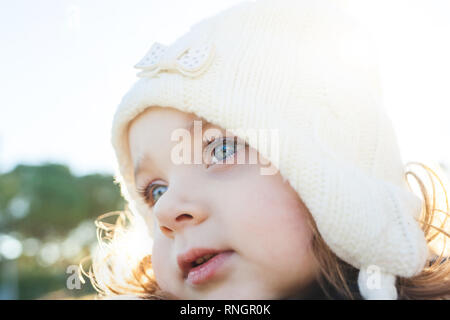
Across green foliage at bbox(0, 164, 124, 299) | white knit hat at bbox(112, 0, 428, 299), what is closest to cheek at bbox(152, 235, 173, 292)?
white knit hat at bbox(112, 0, 428, 299)

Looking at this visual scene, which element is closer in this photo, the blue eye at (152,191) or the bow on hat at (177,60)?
the bow on hat at (177,60)

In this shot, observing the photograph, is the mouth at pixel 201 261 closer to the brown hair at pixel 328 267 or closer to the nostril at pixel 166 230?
the nostril at pixel 166 230

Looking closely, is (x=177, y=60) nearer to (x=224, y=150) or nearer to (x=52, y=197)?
(x=224, y=150)

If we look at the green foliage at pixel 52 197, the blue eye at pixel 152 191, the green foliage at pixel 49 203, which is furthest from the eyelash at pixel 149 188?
the green foliage at pixel 52 197

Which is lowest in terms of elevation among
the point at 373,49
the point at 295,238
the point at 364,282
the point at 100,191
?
the point at 364,282

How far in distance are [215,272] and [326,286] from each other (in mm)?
285

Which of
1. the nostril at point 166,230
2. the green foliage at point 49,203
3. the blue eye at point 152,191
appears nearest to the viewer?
the nostril at point 166,230

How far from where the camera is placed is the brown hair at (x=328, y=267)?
1085mm

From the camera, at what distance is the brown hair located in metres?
1.08

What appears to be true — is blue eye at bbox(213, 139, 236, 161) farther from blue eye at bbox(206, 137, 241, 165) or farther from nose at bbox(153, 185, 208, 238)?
nose at bbox(153, 185, 208, 238)

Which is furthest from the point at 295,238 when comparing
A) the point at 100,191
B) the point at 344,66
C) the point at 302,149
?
the point at 100,191

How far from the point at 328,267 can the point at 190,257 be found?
33cm

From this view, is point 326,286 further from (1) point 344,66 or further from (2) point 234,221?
(1) point 344,66

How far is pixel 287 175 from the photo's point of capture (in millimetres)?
1072
